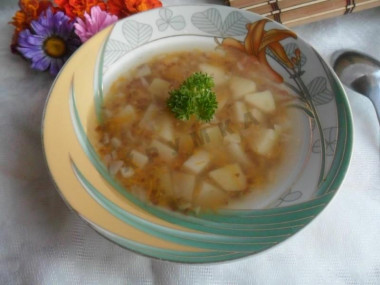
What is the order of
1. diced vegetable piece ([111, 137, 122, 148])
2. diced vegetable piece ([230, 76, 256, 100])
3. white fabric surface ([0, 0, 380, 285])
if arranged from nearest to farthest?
white fabric surface ([0, 0, 380, 285]), diced vegetable piece ([111, 137, 122, 148]), diced vegetable piece ([230, 76, 256, 100])

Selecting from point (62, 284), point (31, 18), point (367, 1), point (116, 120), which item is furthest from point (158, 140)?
point (367, 1)

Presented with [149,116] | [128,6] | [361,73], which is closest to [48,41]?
[128,6]

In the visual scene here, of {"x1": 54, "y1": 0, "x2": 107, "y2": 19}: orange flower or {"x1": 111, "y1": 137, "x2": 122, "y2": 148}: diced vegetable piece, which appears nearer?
{"x1": 111, "y1": 137, "x2": 122, "y2": 148}: diced vegetable piece

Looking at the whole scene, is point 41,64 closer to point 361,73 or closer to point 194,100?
point 194,100

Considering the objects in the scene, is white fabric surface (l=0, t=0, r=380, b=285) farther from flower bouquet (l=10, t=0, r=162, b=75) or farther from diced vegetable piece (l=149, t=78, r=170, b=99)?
diced vegetable piece (l=149, t=78, r=170, b=99)

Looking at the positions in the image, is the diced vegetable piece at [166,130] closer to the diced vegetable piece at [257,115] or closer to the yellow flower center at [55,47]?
the diced vegetable piece at [257,115]

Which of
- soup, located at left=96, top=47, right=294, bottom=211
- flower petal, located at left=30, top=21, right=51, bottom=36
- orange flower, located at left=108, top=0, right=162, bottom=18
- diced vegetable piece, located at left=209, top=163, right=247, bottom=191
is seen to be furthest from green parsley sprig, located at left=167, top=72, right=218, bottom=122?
flower petal, located at left=30, top=21, right=51, bottom=36
